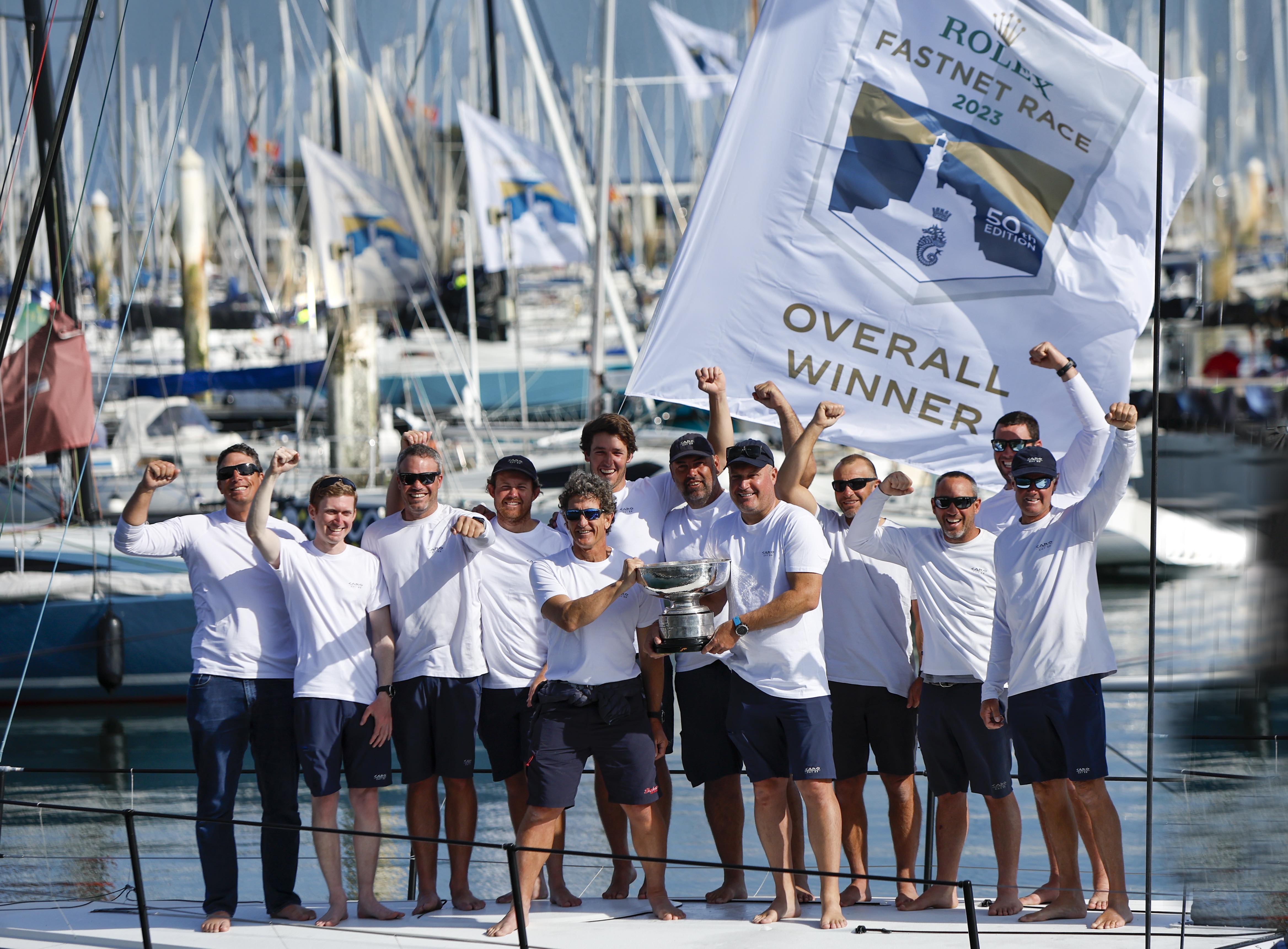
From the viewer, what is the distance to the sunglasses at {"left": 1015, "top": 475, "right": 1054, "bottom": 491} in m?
5.98

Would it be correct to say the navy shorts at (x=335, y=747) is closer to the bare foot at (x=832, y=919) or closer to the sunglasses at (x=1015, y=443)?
the bare foot at (x=832, y=919)

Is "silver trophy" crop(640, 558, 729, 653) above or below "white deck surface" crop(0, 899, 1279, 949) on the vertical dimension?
A: above

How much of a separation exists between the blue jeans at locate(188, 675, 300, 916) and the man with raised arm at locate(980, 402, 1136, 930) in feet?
10.1

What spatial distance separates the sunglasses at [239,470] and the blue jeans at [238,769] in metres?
0.88

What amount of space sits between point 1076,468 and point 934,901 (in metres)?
2.06

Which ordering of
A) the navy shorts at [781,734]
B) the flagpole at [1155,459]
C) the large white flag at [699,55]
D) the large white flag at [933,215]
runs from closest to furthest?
the flagpole at [1155,459] → the navy shorts at [781,734] → the large white flag at [933,215] → the large white flag at [699,55]

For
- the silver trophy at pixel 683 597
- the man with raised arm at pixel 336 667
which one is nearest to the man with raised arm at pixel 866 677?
the silver trophy at pixel 683 597

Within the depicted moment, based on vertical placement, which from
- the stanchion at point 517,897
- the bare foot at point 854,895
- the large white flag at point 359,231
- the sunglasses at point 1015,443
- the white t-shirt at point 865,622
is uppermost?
the large white flag at point 359,231

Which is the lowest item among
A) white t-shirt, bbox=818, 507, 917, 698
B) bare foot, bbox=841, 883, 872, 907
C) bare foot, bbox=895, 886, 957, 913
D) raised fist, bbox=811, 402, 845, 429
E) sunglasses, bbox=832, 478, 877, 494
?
bare foot, bbox=895, 886, 957, 913

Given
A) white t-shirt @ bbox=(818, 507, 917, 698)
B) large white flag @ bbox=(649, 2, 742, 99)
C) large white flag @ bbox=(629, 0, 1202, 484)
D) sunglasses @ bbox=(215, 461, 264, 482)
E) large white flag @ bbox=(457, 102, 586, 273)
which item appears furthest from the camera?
large white flag @ bbox=(649, 2, 742, 99)

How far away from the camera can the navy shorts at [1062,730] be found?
588 centimetres

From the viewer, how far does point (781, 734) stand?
238 inches

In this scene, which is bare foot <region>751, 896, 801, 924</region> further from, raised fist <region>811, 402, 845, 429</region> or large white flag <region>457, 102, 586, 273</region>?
large white flag <region>457, 102, 586, 273</region>

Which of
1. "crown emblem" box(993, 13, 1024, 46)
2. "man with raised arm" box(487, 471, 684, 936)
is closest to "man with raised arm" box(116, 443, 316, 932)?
"man with raised arm" box(487, 471, 684, 936)
